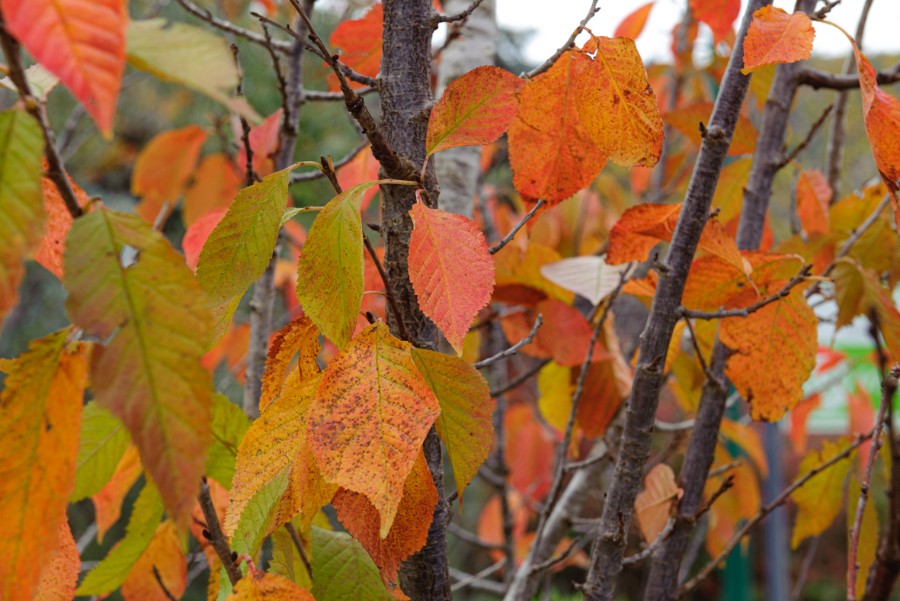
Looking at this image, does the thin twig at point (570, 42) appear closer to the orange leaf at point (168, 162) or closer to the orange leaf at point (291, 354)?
the orange leaf at point (291, 354)

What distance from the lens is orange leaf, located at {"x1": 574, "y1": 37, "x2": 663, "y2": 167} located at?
1.40 ft

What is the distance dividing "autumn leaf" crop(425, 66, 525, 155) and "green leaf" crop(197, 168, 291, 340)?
9cm

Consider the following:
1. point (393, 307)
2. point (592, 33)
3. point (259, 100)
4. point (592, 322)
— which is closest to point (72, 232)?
point (393, 307)

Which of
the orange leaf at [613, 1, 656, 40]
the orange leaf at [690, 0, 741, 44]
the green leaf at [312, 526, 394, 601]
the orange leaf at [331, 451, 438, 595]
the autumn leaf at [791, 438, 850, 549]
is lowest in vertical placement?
the autumn leaf at [791, 438, 850, 549]

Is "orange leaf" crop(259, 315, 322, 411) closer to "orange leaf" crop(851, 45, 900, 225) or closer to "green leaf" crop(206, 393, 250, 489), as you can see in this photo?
"green leaf" crop(206, 393, 250, 489)

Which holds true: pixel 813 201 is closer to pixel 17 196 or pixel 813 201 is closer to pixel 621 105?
pixel 621 105

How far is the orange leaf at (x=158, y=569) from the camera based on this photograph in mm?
591

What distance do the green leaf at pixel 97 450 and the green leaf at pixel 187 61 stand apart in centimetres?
29

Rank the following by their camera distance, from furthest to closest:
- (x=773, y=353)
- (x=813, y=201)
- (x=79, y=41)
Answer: (x=813, y=201) < (x=773, y=353) < (x=79, y=41)

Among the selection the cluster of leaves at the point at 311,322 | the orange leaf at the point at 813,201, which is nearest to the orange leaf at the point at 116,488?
the cluster of leaves at the point at 311,322

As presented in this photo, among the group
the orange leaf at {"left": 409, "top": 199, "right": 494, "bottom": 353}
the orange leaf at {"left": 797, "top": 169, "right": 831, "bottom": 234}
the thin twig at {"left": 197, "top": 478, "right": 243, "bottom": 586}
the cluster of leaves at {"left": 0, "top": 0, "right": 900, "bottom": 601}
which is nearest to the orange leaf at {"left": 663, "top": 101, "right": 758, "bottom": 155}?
the cluster of leaves at {"left": 0, "top": 0, "right": 900, "bottom": 601}

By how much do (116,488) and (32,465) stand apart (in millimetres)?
393

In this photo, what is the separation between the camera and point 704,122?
2.45 feet

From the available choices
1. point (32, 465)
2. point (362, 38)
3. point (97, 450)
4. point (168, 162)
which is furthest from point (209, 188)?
point (32, 465)
